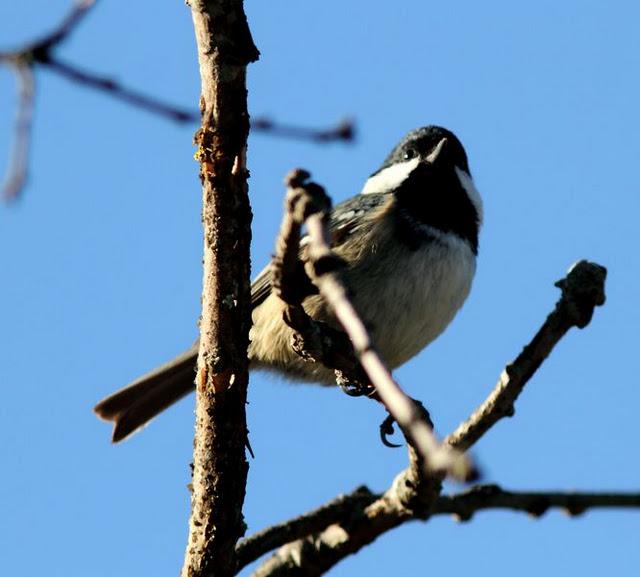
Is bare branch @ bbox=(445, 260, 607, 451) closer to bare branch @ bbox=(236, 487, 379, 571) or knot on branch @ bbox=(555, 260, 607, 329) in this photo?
knot on branch @ bbox=(555, 260, 607, 329)

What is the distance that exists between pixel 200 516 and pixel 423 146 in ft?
9.96

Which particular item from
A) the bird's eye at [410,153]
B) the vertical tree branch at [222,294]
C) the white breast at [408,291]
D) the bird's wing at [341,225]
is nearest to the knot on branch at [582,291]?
the vertical tree branch at [222,294]

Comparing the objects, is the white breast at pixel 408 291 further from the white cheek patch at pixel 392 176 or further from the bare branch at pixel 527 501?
the bare branch at pixel 527 501

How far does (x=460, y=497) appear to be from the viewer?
2723mm

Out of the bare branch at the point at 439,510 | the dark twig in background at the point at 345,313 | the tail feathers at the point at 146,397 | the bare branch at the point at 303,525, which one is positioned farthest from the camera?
the tail feathers at the point at 146,397

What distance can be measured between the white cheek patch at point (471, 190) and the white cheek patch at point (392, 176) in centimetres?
25

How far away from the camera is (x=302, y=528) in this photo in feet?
10.8

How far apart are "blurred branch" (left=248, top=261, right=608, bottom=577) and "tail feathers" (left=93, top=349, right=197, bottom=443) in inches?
81.6

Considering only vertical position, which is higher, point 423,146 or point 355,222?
point 423,146

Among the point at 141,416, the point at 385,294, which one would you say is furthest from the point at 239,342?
the point at 141,416

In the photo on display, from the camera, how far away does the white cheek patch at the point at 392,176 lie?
17.5 ft

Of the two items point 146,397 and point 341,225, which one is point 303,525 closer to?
point 341,225

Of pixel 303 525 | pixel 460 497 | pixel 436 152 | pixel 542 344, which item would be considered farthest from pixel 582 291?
pixel 436 152

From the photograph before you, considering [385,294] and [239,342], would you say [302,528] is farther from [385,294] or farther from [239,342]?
[385,294]
